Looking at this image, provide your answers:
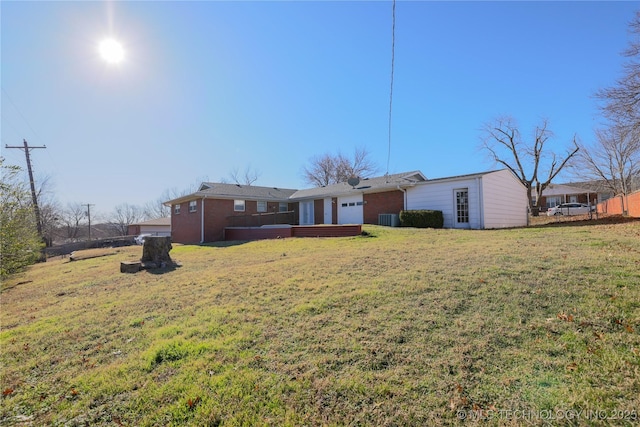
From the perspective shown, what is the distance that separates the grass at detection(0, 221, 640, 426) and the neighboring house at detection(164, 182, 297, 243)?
13.2m

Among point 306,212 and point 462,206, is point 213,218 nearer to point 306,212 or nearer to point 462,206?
point 306,212

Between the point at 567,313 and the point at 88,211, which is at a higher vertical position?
the point at 88,211

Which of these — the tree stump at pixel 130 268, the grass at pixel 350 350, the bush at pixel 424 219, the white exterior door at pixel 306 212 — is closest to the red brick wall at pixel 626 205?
the bush at pixel 424 219

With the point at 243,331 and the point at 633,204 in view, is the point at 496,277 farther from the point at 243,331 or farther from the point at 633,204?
the point at 633,204

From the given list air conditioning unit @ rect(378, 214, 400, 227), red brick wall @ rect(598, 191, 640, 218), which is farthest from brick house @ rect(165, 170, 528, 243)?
red brick wall @ rect(598, 191, 640, 218)

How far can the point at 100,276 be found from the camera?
9398 mm

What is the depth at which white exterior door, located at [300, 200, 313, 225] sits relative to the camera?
23.4 metres

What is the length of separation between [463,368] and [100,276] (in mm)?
10302

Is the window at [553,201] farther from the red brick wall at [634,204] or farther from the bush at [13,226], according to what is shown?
the bush at [13,226]

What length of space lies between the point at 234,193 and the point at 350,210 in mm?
7842

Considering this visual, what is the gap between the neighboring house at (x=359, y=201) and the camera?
17984 mm

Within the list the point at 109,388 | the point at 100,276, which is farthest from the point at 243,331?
the point at 100,276

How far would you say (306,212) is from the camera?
23734 mm

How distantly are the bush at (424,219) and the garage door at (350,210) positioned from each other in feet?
13.8
